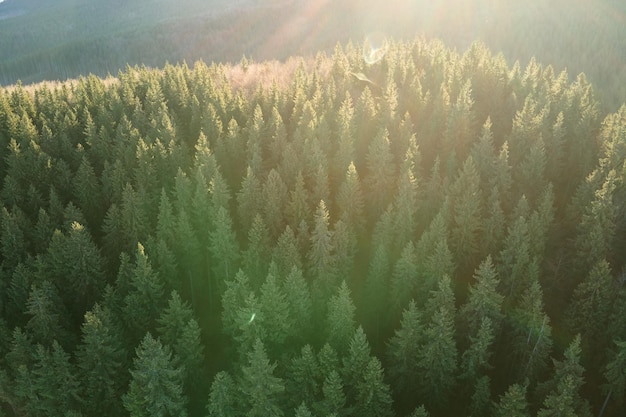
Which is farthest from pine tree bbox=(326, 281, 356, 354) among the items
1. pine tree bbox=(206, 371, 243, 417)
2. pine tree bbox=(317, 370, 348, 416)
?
pine tree bbox=(206, 371, 243, 417)

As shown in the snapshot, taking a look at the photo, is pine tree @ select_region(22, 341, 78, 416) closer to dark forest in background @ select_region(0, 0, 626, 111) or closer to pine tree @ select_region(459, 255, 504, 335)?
pine tree @ select_region(459, 255, 504, 335)

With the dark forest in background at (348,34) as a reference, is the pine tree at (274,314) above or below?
below

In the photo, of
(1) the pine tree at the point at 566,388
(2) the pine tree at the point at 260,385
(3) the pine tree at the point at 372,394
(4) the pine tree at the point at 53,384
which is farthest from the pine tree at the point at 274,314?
(1) the pine tree at the point at 566,388

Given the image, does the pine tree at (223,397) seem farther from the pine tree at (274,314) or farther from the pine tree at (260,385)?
the pine tree at (274,314)

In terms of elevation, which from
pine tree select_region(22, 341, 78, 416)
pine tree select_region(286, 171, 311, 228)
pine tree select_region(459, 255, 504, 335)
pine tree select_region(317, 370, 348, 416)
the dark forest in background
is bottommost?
pine tree select_region(22, 341, 78, 416)

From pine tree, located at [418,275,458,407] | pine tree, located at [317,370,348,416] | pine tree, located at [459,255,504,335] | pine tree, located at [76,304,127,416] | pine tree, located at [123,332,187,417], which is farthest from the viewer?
pine tree, located at [76,304,127,416]

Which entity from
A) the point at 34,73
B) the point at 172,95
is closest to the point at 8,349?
the point at 172,95

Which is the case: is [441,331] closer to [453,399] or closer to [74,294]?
[453,399]
